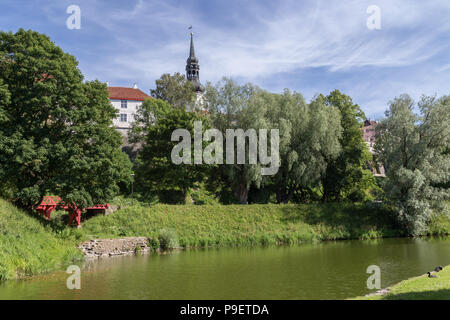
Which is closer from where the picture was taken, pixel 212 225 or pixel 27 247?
pixel 27 247

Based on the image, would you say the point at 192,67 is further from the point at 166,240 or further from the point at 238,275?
the point at 238,275

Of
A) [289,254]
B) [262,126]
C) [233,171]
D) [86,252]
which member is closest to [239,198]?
[233,171]

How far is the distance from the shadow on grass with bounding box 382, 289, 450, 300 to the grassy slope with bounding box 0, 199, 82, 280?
17.6 metres

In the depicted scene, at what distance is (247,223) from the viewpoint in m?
38.5

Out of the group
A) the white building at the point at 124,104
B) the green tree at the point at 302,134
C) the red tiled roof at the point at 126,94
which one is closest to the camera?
the green tree at the point at 302,134

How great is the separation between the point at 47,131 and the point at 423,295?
87.8 ft

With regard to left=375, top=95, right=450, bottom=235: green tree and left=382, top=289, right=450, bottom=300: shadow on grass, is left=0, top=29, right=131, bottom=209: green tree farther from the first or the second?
left=375, top=95, right=450, bottom=235: green tree

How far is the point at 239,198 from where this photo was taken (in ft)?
151

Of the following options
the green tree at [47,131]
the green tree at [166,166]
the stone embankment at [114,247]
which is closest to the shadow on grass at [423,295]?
the stone embankment at [114,247]

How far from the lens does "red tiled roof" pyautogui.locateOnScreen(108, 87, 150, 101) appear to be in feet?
248

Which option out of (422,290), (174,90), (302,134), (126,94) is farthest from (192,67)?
(422,290)

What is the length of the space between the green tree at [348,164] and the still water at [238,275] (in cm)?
1761

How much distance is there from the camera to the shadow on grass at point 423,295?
11.4 m

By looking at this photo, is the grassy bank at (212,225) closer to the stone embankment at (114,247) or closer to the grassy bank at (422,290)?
the stone embankment at (114,247)
